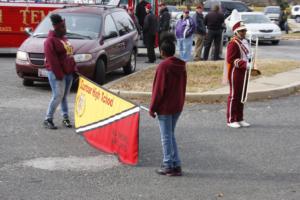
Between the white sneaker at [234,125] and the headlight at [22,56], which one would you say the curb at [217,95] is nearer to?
the white sneaker at [234,125]

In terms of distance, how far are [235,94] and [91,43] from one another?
440 cm

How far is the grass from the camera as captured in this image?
1179cm

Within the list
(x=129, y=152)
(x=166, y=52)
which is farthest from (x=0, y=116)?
(x=166, y=52)

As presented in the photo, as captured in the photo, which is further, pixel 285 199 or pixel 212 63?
pixel 212 63

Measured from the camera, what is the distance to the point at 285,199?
5.86 meters

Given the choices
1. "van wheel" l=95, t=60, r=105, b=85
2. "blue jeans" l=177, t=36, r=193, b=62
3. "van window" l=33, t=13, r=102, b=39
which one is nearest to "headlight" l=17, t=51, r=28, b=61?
"van window" l=33, t=13, r=102, b=39

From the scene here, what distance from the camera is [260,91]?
11.2 metres

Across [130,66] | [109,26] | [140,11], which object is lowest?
[130,66]

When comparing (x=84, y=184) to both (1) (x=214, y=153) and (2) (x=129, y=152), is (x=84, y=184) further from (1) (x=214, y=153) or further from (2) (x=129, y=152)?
(1) (x=214, y=153)

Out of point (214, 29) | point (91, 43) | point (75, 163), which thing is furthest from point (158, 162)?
point (214, 29)

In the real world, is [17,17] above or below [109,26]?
below

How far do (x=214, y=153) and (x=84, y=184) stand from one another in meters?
1.97

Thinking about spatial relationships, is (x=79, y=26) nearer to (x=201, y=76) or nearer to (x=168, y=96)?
(x=201, y=76)

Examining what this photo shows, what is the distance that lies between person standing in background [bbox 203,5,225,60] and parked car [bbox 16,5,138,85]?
3109 millimetres
